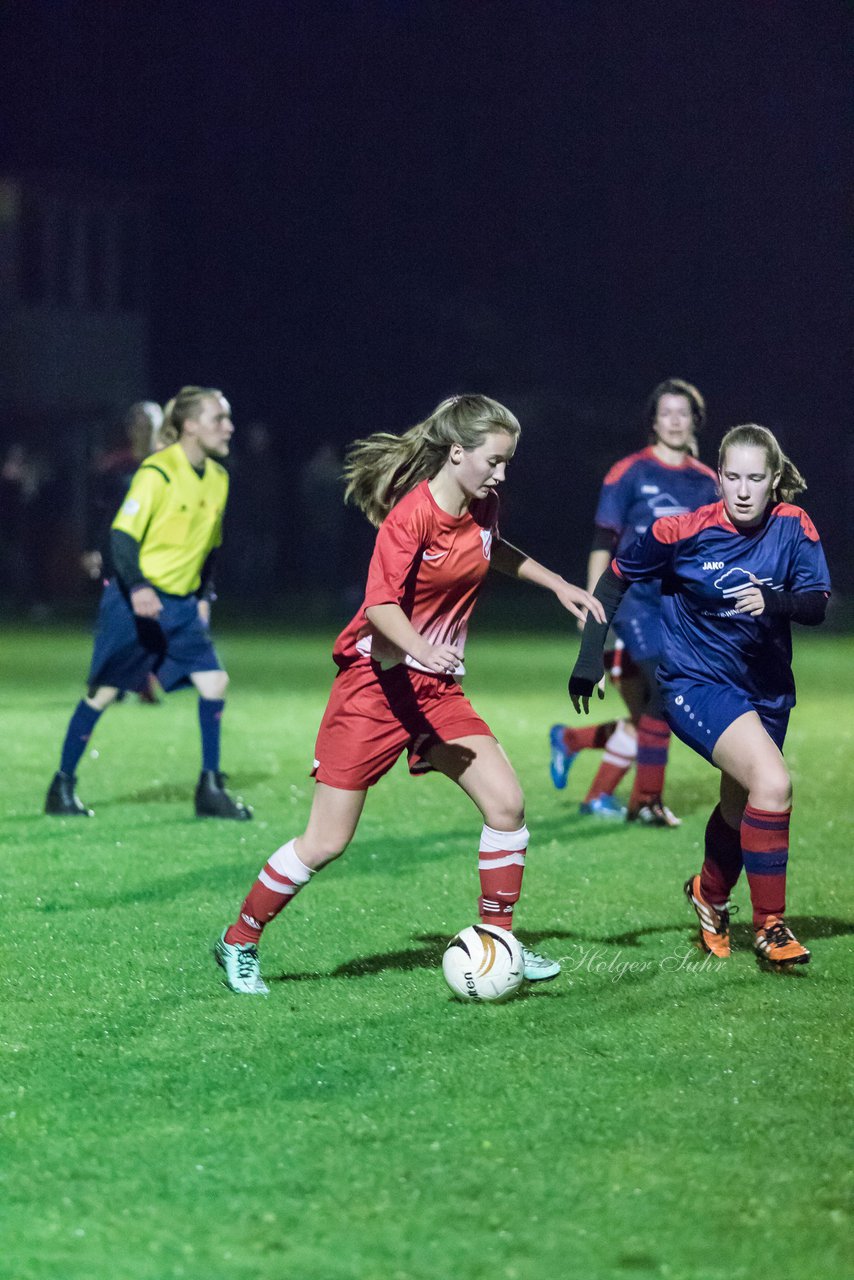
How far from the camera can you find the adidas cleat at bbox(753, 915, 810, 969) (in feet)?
20.2

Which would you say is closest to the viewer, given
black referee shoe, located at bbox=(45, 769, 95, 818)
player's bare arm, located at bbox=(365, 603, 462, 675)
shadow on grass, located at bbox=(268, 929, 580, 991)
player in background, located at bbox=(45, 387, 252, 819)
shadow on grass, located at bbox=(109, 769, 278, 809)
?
player's bare arm, located at bbox=(365, 603, 462, 675)

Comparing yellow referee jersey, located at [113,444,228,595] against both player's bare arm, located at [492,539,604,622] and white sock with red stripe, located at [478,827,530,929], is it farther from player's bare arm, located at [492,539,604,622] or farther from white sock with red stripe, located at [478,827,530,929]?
white sock with red stripe, located at [478,827,530,929]

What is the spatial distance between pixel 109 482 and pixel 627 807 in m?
5.16

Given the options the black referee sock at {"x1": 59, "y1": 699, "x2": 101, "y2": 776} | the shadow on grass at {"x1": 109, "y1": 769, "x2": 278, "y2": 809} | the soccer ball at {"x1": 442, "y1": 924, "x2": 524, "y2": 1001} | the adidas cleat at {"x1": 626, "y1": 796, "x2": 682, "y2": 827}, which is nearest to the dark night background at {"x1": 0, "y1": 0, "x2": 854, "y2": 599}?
the shadow on grass at {"x1": 109, "y1": 769, "x2": 278, "y2": 809}

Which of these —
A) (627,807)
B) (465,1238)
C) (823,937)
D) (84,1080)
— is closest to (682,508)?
(627,807)

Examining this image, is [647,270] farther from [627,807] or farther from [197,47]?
[627,807]

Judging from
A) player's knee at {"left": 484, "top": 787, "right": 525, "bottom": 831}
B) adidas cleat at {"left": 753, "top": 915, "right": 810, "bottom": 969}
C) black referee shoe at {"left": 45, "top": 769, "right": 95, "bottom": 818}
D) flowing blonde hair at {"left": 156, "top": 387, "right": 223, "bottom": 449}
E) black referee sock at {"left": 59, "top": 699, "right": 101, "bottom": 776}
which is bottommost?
black referee shoe at {"left": 45, "top": 769, "right": 95, "bottom": 818}

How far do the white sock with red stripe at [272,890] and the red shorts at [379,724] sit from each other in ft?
0.93

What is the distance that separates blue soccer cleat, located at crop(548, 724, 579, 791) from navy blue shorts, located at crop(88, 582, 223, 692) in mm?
1952

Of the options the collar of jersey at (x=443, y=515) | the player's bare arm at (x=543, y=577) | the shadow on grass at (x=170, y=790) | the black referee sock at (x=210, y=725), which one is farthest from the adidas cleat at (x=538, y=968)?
the shadow on grass at (x=170, y=790)

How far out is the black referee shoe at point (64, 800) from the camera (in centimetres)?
943

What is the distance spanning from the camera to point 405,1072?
4984 mm

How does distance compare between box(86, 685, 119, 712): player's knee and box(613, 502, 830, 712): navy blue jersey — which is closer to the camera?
box(613, 502, 830, 712): navy blue jersey

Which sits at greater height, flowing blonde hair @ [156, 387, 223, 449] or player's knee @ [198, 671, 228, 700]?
flowing blonde hair @ [156, 387, 223, 449]
